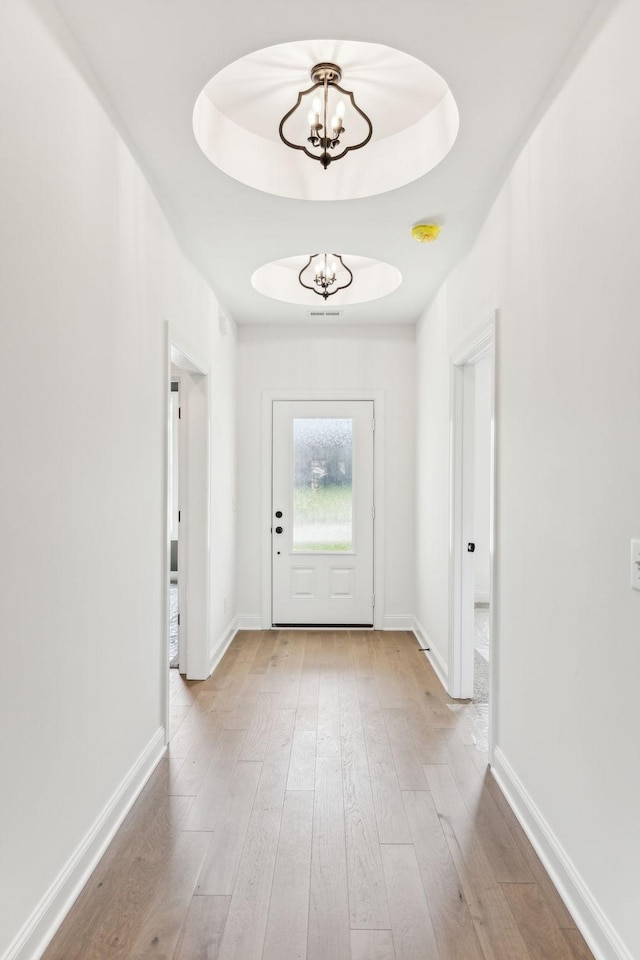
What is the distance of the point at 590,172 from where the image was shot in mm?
1725

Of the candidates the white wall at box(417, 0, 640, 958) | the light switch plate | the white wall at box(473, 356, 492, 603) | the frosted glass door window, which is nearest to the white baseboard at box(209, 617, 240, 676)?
the frosted glass door window

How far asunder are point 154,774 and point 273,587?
8.23ft

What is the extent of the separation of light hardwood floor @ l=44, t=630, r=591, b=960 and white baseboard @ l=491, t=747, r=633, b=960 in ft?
0.12

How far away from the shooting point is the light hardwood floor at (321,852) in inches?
64.4

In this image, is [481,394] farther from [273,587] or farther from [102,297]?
[102,297]

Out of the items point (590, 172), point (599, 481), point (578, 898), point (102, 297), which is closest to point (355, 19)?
point (590, 172)

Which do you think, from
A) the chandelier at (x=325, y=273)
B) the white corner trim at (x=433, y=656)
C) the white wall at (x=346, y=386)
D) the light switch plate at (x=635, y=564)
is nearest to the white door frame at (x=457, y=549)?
the white corner trim at (x=433, y=656)

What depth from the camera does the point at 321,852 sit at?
6.66 ft

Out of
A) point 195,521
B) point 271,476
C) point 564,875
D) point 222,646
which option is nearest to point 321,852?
point 564,875

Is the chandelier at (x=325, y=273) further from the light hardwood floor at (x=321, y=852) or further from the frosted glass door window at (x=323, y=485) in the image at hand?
the light hardwood floor at (x=321, y=852)

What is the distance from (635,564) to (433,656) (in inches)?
113

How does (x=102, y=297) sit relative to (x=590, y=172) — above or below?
below

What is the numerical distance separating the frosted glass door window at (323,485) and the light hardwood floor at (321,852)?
183cm

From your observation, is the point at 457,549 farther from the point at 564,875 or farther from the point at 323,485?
the point at 564,875
